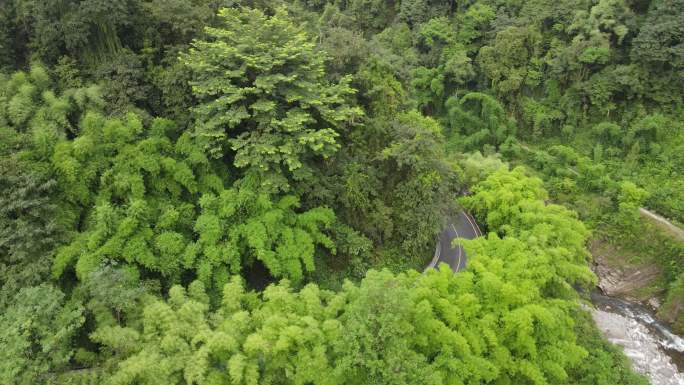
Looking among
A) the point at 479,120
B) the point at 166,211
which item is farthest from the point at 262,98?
the point at 479,120

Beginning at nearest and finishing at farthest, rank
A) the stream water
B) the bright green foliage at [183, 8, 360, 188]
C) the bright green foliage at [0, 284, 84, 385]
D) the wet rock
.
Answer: the bright green foliage at [0, 284, 84, 385] → the bright green foliage at [183, 8, 360, 188] → the wet rock → the stream water

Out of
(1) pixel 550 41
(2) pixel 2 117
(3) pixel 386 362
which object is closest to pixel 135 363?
(3) pixel 386 362

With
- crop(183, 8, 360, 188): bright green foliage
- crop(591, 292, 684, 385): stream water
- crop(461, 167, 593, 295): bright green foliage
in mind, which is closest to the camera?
crop(183, 8, 360, 188): bright green foliage

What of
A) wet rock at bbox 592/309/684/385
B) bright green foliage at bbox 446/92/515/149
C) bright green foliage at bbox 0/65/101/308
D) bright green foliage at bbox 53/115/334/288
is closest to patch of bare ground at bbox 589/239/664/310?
wet rock at bbox 592/309/684/385

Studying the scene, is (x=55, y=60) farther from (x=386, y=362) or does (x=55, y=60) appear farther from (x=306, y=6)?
(x=306, y=6)

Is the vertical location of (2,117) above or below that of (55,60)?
below

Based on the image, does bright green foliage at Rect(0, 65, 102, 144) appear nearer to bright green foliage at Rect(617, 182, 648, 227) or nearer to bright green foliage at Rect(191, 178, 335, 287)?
bright green foliage at Rect(191, 178, 335, 287)
